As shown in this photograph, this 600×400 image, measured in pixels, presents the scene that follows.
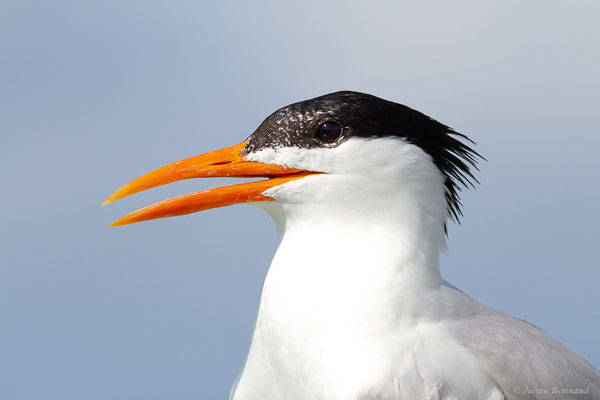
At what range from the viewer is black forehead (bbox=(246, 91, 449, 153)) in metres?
5.47

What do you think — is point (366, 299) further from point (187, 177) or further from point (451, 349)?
point (187, 177)

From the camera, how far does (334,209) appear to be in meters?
5.49

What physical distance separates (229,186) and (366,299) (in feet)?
4.03

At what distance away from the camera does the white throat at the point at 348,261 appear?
5262mm

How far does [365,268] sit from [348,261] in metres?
0.12

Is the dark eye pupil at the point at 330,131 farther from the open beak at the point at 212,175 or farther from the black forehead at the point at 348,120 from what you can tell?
the open beak at the point at 212,175

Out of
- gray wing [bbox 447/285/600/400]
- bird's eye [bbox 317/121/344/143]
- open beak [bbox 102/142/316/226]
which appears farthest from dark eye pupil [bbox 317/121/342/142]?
gray wing [bbox 447/285/600/400]

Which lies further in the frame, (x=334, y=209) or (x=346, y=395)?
(x=334, y=209)

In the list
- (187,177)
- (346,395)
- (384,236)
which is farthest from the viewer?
(187,177)

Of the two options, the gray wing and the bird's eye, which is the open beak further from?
the gray wing

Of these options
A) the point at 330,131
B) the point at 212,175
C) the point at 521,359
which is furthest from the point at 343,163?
the point at 521,359

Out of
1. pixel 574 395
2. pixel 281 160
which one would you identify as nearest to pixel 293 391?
pixel 281 160

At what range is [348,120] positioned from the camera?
5.46m

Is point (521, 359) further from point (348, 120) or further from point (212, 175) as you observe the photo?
point (212, 175)
